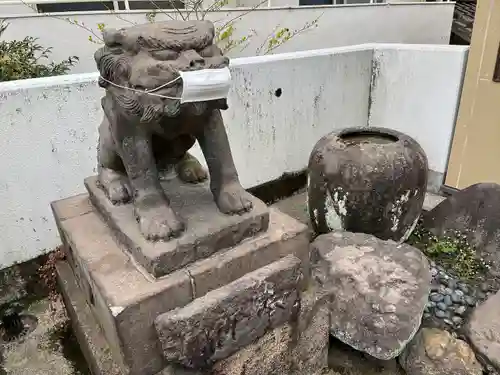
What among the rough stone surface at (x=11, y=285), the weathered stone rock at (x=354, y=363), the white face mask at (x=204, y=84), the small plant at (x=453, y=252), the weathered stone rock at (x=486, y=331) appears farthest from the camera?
the small plant at (x=453, y=252)

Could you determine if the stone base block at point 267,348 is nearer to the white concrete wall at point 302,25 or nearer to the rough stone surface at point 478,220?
the rough stone surface at point 478,220

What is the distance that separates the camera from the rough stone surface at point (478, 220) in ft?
8.84

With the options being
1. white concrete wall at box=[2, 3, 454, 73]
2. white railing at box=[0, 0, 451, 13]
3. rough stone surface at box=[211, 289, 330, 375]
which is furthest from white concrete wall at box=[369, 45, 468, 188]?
rough stone surface at box=[211, 289, 330, 375]

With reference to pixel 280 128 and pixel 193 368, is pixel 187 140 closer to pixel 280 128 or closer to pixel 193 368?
pixel 193 368

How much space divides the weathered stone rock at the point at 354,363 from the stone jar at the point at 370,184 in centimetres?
79

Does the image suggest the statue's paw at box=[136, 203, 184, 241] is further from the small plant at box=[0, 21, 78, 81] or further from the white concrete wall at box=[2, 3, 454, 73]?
the white concrete wall at box=[2, 3, 454, 73]

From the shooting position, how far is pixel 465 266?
8.93 ft

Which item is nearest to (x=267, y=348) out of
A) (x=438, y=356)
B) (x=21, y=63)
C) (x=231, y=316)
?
(x=231, y=316)

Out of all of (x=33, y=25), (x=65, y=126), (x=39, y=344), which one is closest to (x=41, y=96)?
Answer: (x=65, y=126)

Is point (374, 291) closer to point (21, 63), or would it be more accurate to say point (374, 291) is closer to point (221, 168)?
point (221, 168)

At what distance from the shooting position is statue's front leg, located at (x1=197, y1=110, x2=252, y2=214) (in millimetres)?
1580

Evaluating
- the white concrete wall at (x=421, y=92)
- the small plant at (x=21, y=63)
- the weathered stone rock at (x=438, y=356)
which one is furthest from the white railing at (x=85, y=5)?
the weathered stone rock at (x=438, y=356)

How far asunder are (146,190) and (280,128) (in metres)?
2.01

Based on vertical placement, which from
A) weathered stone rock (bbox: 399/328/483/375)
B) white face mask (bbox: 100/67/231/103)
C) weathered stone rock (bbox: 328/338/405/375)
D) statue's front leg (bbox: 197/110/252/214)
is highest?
white face mask (bbox: 100/67/231/103)
